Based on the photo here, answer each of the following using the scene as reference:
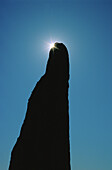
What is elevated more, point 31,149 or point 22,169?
point 31,149

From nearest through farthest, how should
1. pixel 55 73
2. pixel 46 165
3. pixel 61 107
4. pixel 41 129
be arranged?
pixel 46 165, pixel 41 129, pixel 61 107, pixel 55 73

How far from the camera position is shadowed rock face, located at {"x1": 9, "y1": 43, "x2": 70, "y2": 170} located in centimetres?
805

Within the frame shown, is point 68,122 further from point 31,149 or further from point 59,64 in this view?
point 59,64

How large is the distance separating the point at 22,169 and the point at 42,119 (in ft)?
7.49

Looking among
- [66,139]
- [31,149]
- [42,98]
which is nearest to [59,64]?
[42,98]

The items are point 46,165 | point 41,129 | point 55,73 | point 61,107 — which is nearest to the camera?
point 46,165

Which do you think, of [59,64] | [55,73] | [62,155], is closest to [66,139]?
[62,155]

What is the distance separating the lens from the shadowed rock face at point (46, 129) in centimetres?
805

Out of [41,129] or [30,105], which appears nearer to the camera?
[41,129]

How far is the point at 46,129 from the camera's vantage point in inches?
337

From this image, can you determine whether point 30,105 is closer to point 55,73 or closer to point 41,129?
point 41,129

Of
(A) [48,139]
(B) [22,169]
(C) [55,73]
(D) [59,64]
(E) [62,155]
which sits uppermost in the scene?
(D) [59,64]

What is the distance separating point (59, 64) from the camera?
35.0 ft

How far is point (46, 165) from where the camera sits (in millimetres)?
7883
